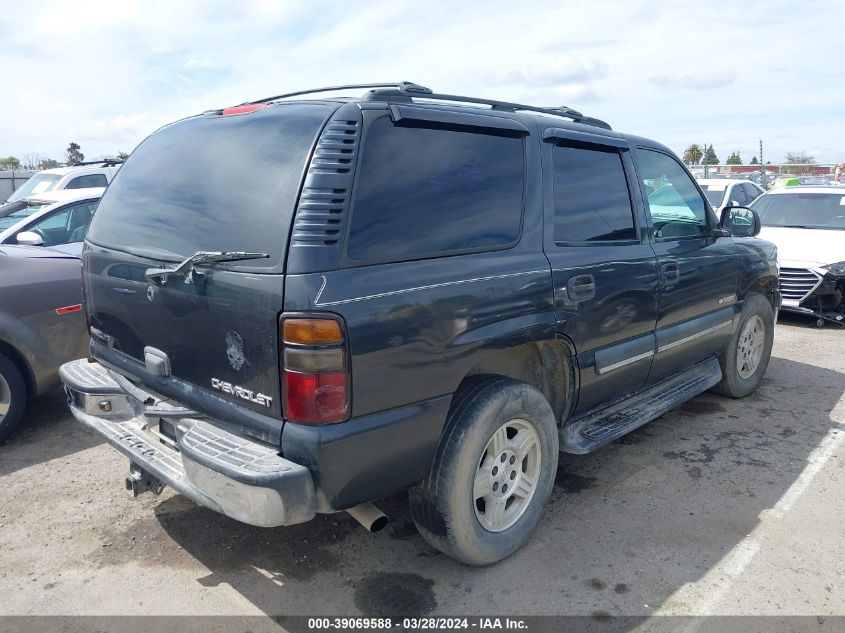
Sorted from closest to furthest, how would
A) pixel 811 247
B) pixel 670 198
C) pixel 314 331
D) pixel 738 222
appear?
pixel 314 331
pixel 670 198
pixel 738 222
pixel 811 247

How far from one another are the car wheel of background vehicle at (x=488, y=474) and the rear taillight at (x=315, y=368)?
0.65 metres

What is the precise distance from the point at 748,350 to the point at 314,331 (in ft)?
14.0

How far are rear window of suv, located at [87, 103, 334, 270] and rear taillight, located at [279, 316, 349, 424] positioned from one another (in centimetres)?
28

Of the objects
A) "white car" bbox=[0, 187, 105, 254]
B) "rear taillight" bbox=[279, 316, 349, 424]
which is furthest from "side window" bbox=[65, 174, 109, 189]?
"rear taillight" bbox=[279, 316, 349, 424]

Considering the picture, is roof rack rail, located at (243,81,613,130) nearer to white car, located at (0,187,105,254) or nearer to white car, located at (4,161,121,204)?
white car, located at (0,187,105,254)

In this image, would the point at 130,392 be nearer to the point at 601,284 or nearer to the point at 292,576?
the point at 292,576

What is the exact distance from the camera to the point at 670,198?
448cm

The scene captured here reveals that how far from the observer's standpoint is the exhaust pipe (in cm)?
272

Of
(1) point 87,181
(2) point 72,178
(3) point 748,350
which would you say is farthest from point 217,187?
(1) point 87,181

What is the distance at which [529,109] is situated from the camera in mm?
3619

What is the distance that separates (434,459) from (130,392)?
148 cm

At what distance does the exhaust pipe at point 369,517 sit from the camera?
2721 millimetres

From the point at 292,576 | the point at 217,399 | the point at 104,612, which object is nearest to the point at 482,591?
the point at 292,576

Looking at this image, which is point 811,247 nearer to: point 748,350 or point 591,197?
point 748,350
